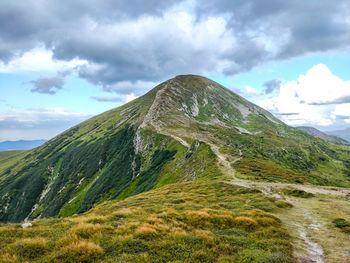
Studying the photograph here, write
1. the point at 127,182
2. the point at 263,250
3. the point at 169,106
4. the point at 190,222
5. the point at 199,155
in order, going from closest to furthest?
the point at 263,250
the point at 190,222
the point at 199,155
the point at 127,182
the point at 169,106

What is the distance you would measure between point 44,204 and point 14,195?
54.1 metres

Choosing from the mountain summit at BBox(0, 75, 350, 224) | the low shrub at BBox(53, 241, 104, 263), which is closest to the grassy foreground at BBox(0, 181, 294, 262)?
the low shrub at BBox(53, 241, 104, 263)

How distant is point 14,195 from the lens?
547ft

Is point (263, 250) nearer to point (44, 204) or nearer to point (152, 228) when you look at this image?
point (152, 228)

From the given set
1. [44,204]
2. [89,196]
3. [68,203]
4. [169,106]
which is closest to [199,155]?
[89,196]

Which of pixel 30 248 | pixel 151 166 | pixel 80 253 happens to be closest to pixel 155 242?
pixel 80 253

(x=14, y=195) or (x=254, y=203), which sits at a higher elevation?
(x=254, y=203)

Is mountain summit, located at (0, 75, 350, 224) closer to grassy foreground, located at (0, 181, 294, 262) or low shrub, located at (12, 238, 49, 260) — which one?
grassy foreground, located at (0, 181, 294, 262)

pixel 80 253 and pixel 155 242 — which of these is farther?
pixel 155 242

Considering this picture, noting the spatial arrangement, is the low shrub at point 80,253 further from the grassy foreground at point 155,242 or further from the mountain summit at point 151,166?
the mountain summit at point 151,166

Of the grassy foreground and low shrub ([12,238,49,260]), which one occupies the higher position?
low shrub ([12,238,49,260])

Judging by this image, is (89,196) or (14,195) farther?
(14,195)

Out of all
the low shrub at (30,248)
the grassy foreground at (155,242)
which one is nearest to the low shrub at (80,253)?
the grassy foreground at (155,242)

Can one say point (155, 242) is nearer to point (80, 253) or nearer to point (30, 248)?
point (80, 253)
